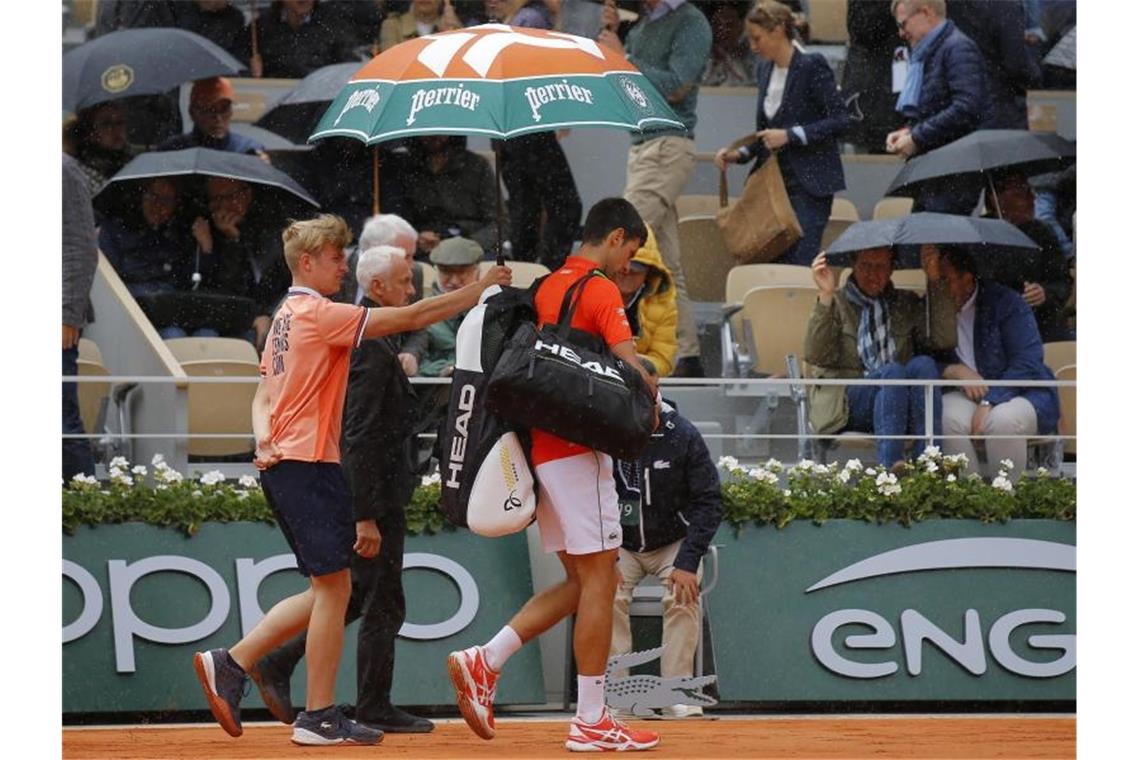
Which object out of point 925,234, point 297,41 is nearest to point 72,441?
point 925,234

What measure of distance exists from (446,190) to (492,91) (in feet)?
15.8

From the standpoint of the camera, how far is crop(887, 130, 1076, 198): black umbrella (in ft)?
37.8

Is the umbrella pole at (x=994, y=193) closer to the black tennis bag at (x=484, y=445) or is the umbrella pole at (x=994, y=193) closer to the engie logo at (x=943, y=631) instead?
the engie logo at (x=943, y=631)

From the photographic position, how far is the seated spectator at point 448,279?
9.88m

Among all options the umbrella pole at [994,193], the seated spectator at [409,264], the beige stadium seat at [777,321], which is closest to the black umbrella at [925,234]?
the beige stadium seat at [777,321]

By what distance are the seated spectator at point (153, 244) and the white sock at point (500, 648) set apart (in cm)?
494

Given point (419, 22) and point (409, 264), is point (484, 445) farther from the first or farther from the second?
point (419, 22)

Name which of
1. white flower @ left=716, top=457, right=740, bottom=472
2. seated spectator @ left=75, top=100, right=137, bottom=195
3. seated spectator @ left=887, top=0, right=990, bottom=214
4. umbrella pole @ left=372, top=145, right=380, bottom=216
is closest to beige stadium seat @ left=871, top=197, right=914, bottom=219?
seated spectator @ left=887, top=0, right=990, bottom=214

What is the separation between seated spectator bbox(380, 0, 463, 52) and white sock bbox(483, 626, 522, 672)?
6613 millimetres

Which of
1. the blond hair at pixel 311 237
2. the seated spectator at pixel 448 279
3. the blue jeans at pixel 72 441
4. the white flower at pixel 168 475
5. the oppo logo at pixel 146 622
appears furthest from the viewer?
the seated spectator at pixel 448 279

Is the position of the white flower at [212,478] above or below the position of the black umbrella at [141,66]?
below

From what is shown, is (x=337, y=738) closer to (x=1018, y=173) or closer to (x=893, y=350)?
(x=893, y=350)

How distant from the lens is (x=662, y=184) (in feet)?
38.7

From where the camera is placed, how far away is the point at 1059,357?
11.8 metres
